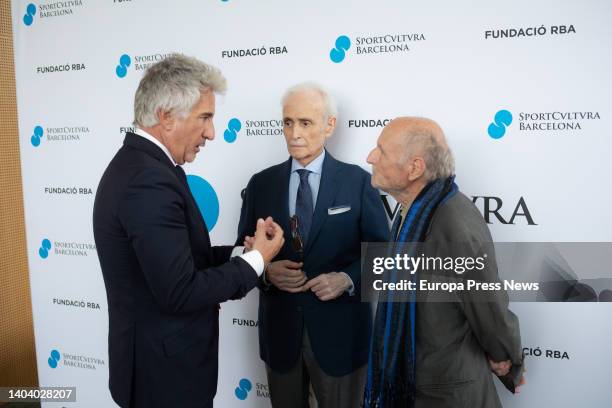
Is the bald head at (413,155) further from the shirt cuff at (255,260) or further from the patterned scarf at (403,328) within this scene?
the shirt cuff at (255,260)

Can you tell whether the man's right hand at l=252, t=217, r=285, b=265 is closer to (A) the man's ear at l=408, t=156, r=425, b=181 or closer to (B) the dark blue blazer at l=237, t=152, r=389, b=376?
(B) the dark blue blazer at l=237, t=152, r=389, b=376

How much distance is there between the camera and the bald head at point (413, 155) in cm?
167

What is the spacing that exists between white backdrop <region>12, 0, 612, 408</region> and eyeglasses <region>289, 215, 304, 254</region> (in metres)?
0.61

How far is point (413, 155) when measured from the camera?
1.69 metres

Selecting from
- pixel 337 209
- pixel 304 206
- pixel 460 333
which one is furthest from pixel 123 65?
pixel 460 333

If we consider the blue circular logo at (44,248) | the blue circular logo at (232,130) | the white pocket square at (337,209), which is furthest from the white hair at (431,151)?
the blue circular logo at (44,248)

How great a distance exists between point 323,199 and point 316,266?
32 centimetres

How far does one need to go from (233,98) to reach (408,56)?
3.43 feet

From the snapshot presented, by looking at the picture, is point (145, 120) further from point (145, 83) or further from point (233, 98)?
point (233, 98)

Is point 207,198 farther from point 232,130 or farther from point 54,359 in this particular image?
point 54,359

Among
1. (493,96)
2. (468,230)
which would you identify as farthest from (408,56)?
(468,230)

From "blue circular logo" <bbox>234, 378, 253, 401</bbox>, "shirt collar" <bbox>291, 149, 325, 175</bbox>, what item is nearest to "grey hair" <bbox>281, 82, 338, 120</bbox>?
"shirt collar" <bbox>291, 149, 325, 175</bbox>

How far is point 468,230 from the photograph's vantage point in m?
1.52

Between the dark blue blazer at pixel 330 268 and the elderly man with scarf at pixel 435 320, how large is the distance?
37 centimetres
